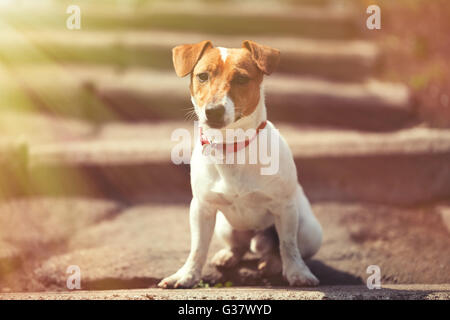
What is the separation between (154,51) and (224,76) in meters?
4.52

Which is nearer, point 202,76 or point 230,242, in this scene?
point 202,76

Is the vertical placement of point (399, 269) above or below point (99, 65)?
below

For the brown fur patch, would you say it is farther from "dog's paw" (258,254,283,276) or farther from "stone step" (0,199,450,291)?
"stone step" (0,199,450,291)

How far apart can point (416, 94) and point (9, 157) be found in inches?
166

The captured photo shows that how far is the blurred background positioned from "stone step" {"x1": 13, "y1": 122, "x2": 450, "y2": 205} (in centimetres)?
1

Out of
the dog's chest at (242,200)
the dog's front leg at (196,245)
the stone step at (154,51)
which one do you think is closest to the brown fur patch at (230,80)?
the dog's chest at (242,200)

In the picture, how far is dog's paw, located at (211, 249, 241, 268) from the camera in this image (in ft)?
10.8

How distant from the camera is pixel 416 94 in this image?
575 centimetres

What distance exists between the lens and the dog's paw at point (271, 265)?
3.17 meters

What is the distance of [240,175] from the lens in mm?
2721

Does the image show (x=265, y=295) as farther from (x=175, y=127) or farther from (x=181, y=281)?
(x=175, y=127)

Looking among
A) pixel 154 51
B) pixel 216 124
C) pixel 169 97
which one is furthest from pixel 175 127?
pixel 216 124
